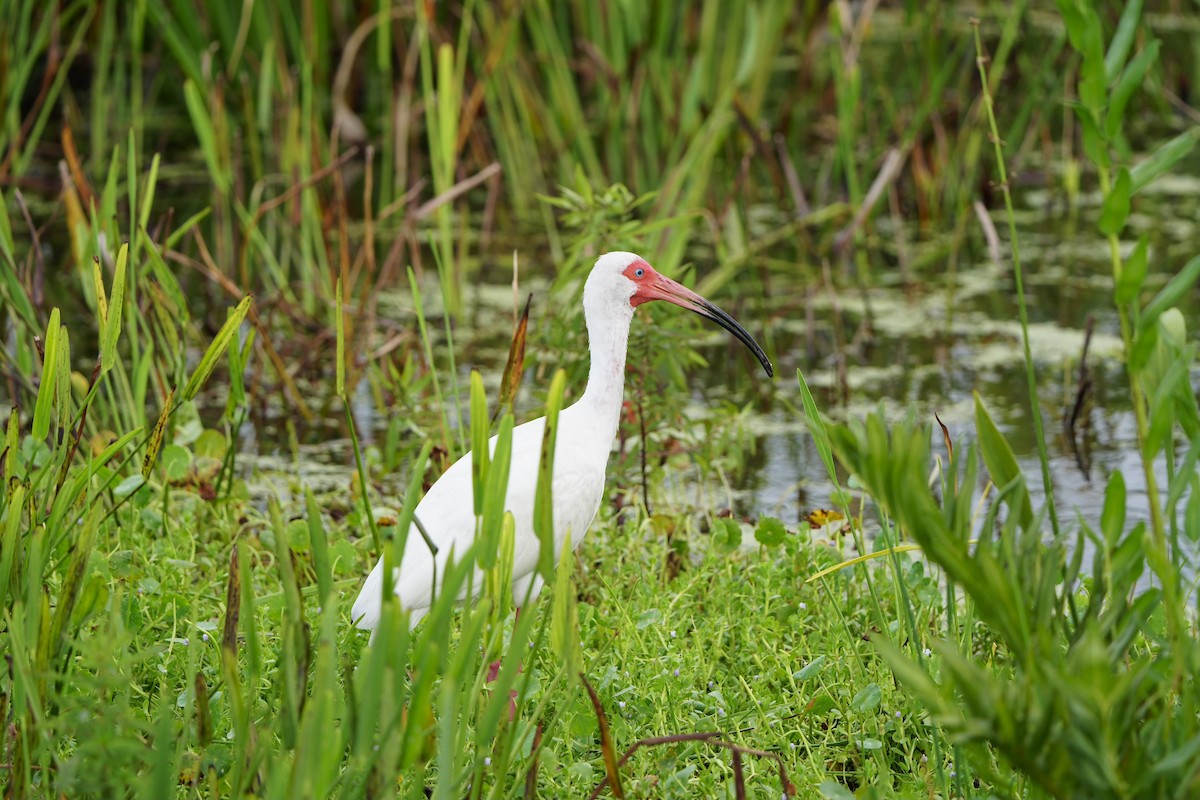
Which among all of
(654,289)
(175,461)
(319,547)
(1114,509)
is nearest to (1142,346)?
(1114,509)

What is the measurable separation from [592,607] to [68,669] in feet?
3.79

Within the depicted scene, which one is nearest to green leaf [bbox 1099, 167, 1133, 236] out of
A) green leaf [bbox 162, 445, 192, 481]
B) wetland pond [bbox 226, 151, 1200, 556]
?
wetland pond [bbox 226, 151, 1200, 556]

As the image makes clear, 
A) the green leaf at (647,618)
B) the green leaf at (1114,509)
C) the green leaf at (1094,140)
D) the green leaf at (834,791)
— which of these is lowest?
the green leaf at (647,618)

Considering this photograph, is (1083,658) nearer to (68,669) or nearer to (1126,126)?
(68,669)

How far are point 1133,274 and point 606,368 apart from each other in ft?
4.48

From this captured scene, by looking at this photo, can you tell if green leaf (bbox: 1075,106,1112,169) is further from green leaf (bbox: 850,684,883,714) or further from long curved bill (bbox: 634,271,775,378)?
long curved bill (bbox: 634,271,775,378)

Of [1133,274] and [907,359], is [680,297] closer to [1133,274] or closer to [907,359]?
[1133,274]

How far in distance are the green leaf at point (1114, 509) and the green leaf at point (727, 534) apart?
1.49 m

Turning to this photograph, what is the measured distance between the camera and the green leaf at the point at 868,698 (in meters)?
2.46

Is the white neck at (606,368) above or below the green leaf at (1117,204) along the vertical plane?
below

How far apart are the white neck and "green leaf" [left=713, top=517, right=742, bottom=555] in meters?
0.43

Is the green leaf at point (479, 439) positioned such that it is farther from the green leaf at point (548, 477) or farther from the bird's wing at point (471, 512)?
the bird's wing at point (471, 512)

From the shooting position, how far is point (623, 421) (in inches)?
141

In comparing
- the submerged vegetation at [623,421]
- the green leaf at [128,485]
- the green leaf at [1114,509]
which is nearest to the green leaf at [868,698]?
the submerged vegetation at [623,421]
